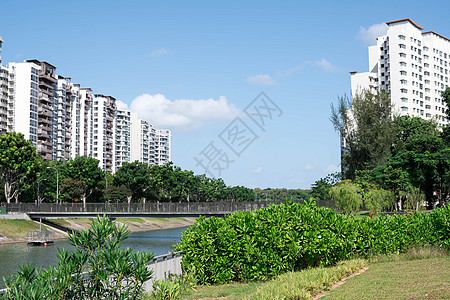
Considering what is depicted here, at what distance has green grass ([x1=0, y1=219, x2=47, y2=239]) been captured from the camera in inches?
2283

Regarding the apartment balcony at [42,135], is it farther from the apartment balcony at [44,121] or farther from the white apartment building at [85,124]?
the white apartment building at [85,124]

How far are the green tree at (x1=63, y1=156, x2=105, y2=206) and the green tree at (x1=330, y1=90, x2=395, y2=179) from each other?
41951mm

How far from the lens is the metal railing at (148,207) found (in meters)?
57.8

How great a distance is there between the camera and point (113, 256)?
9523mm

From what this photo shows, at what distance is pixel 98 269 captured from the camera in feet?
31.8

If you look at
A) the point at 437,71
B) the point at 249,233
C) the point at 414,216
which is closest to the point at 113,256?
the point at 249,233

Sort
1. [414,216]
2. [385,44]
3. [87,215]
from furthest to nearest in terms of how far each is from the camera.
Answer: [385,44] < [87,215] < [414,216]

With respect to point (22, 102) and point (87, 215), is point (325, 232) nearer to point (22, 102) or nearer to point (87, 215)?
point (87, 215)

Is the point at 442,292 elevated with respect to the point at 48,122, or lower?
lower

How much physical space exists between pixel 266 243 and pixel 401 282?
4.43 metres

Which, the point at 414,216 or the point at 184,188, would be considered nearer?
the point at 414,216

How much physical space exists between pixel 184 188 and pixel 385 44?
200 ft

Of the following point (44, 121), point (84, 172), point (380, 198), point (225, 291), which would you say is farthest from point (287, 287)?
point (44, 121)

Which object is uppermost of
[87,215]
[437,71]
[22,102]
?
[437,71]
